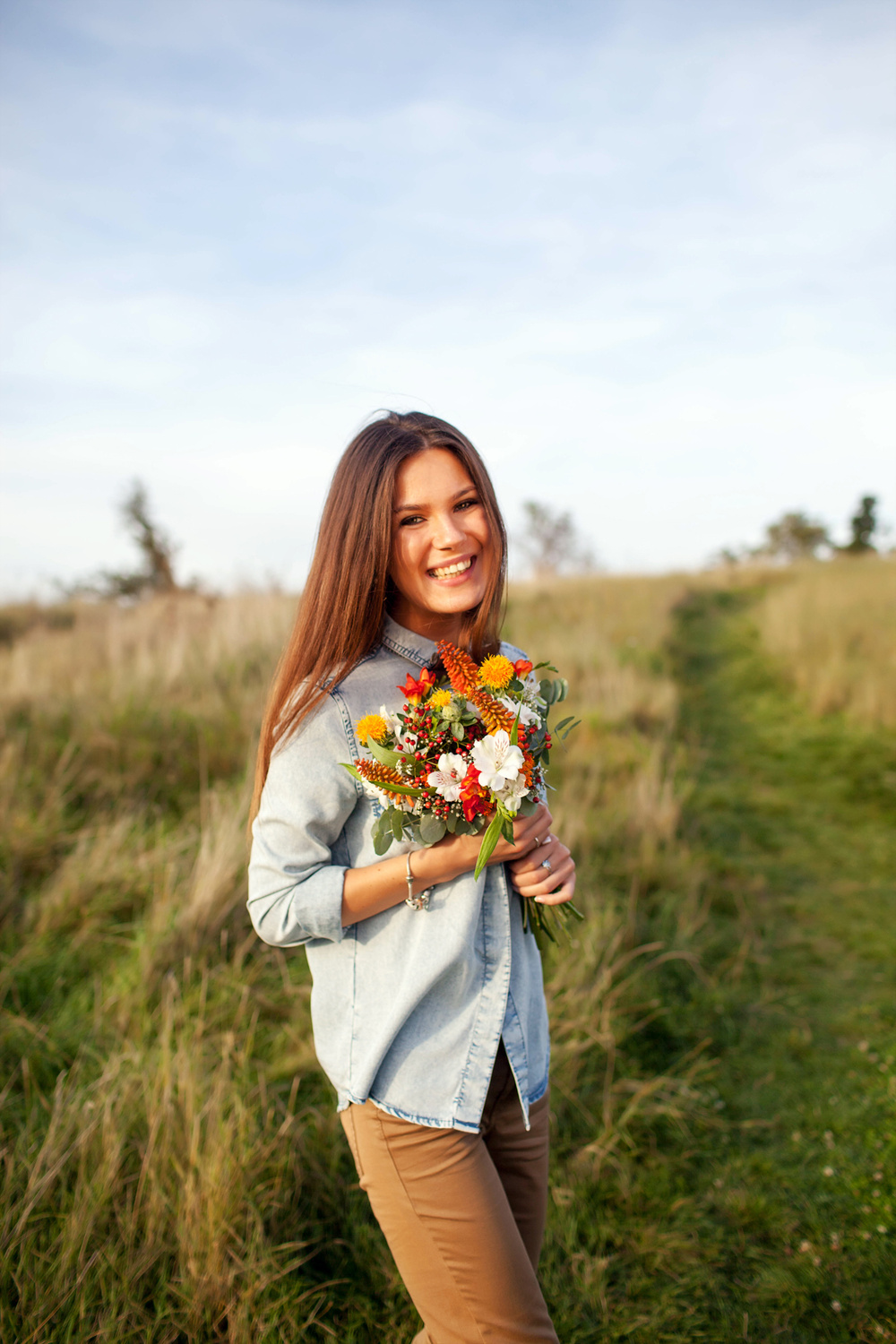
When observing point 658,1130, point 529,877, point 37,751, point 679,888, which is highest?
point 529,877

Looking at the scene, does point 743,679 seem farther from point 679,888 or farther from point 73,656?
point 73,656

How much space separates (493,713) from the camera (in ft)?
4.49

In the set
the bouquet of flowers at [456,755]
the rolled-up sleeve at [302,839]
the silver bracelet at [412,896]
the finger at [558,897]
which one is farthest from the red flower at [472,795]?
the finger at [558,897]

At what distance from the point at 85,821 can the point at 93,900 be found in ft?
3.16

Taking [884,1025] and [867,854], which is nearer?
[884,1025]

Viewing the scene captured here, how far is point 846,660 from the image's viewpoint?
9.52m

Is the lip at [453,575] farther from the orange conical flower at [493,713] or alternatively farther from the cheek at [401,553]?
the orange conical flower at [493,713]

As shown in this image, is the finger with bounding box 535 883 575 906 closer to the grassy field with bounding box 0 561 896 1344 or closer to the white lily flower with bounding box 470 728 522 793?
the white lily flower with bounding box 470 728 522 793

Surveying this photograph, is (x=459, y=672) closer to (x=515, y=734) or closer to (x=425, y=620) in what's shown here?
(x=515, y=734)

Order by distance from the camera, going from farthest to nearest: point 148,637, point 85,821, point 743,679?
1. point 743,679
2. point 148,637
3. point 85,821

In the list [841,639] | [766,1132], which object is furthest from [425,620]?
[841,639]

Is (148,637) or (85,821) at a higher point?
(148,637)

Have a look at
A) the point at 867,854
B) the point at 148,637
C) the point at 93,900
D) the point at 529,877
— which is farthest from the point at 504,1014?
the point at 148,637

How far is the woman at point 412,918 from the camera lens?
151cm
